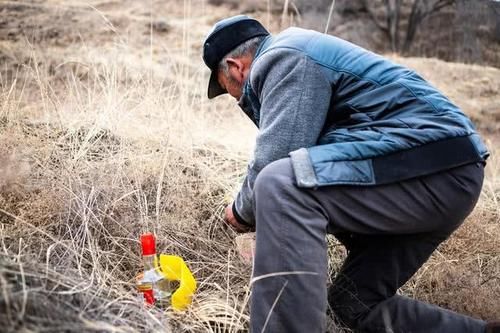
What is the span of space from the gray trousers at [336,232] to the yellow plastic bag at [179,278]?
531 millimetres

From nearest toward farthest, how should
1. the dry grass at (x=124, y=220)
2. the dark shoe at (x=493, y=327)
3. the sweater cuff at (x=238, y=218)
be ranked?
the dry grass at (x=124, y=220) → the sweater cuff at (x=238, y=218) → the dark shoe at (x=493, y=327)

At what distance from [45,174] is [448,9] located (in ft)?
25.6

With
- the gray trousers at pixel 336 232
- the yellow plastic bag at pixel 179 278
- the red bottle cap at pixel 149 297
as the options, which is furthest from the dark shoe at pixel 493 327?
the red bottle cap at pixel 149 297

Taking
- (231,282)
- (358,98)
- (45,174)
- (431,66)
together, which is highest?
(358,98)

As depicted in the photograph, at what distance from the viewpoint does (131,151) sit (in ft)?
11.3

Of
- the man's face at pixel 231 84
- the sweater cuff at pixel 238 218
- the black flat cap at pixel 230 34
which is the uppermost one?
the black flat cap at pixel 230 34

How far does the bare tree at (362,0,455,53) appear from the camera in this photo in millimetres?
9164

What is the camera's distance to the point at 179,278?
2.47 metres

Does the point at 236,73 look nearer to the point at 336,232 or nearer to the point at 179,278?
the point at 336,232

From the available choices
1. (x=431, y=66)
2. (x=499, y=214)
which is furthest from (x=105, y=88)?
(x=431, y=66)

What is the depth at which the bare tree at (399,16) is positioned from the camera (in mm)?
9164

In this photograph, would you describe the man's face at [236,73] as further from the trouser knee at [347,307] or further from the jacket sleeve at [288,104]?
the trouser knee at [347,307]

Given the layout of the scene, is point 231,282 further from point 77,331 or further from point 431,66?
point 431,66

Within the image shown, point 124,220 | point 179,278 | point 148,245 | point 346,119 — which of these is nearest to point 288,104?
point 346,119
